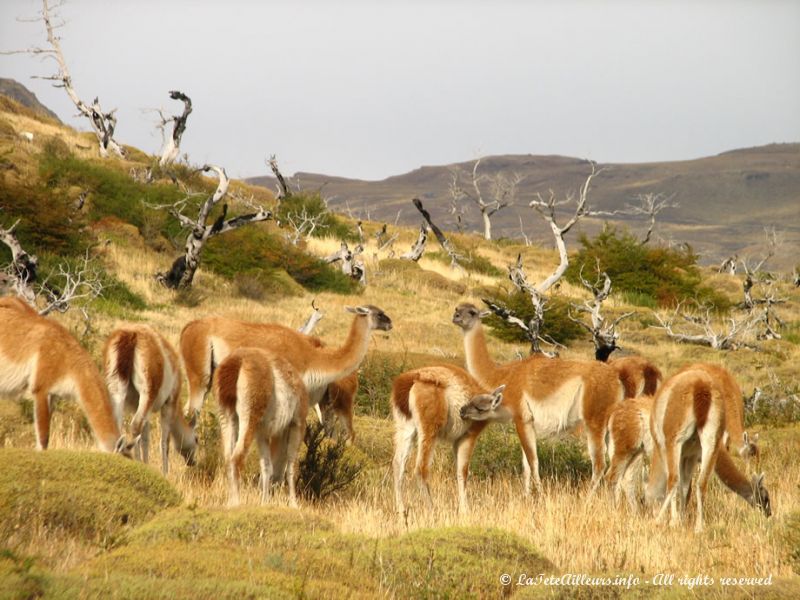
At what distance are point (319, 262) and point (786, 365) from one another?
1413cm

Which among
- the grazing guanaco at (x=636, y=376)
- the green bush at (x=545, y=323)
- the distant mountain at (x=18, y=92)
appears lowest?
the green bush at (x=545, y=323)

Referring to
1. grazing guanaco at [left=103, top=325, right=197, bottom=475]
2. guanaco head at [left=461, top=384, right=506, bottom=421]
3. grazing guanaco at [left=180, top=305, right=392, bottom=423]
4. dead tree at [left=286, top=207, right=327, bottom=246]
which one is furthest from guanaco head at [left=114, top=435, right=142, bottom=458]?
dead tree at [left=286, top=207, right=327, bottom=246]

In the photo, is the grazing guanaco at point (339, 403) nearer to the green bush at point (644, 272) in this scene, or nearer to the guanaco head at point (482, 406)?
the guanaco head at point (482, 406)

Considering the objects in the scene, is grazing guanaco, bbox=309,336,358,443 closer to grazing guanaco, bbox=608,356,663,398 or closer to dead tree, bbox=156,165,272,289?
grazing guanaco, bbox=608,356,663,398

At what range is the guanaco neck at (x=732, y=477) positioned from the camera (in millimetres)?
9188

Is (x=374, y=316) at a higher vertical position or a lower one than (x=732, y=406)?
higher

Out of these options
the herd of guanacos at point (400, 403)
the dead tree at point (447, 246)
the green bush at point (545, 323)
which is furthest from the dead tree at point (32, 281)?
the dead tree at point (447, 246)

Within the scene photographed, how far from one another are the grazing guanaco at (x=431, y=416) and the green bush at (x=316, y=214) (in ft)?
102

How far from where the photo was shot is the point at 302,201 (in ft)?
143

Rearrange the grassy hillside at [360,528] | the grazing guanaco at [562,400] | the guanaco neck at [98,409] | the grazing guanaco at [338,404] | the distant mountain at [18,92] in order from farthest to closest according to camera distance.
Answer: the distant mountain at [18,92] → the grazing guanaco at [338,404] → the grazing guanaco at [562,400] → the guanaco neck at [98,409] → the grassy hillside at [360,528]

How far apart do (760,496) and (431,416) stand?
3109 millimetres

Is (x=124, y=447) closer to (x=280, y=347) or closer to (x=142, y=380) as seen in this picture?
(x=142, y=380)

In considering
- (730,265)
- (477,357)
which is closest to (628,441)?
(477,357)

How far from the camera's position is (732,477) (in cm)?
920
